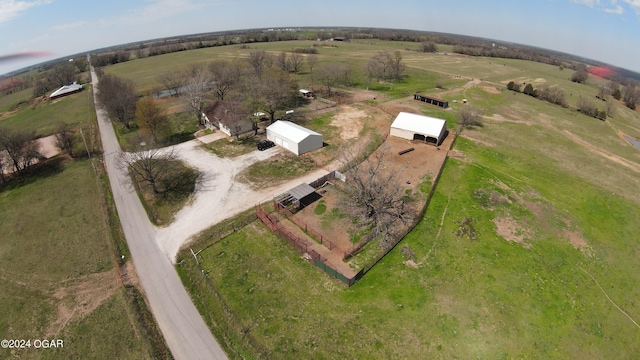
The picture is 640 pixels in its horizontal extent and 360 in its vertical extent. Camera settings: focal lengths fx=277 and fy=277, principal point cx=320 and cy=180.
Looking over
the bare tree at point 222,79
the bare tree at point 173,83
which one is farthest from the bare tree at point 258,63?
the bare tree at point 173,83

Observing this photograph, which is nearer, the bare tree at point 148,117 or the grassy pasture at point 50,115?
the bare tree at point 148,117

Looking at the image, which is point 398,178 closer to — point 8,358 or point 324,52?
point 8,358

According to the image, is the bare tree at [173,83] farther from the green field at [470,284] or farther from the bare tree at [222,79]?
the green field at [470,284]

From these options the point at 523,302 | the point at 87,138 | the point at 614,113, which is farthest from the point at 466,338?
the point at 614,113

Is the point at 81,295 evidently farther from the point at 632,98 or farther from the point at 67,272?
the point at 632,98

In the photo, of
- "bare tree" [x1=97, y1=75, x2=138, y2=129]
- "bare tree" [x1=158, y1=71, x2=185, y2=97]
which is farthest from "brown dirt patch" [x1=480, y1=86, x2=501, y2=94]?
"bare tree" [x1=97, y1=75, x2=138, y2=129]

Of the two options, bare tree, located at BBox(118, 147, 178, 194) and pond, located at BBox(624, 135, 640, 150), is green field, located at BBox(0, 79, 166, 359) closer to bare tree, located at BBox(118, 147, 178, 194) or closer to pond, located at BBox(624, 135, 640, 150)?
bare tree, located at BBox(118, 147, 178, 194)

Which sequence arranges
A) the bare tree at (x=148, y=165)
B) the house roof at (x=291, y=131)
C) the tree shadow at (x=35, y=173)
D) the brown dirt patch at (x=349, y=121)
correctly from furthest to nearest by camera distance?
the brown dirt patch at (x=349, y=121), the house roof at (x=291, y=131), the tree shadow at (x=35, y=173), the bare tree at (x=148, y=165)
